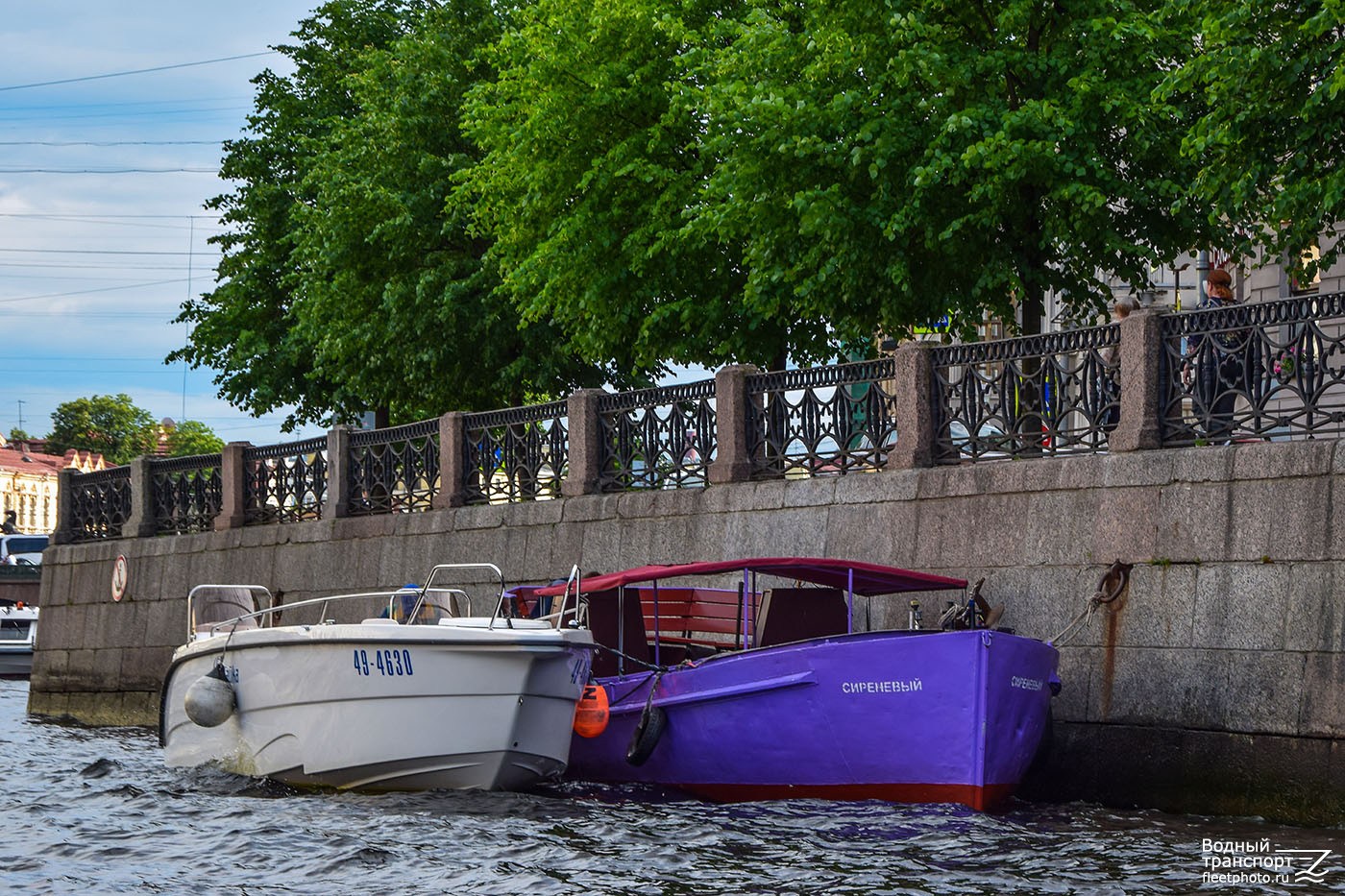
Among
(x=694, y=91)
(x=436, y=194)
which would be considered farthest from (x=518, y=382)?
(x=694, y=91)

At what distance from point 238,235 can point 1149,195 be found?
69.0 ft

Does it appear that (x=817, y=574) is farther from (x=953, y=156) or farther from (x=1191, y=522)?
(x=953, y=156)

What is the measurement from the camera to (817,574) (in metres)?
13.6

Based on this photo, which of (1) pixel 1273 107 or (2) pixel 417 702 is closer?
(2) pixel 417 702

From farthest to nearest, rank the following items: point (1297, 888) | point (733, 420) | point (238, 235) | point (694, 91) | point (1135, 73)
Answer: point (238, 235) → point (694, 91) → point (1135, 73) → point (733, 420) → point (1297, 888)

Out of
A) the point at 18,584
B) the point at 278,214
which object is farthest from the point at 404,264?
the point at 18,584

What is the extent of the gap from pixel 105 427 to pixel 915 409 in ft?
326

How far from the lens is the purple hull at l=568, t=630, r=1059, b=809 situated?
1163 cm

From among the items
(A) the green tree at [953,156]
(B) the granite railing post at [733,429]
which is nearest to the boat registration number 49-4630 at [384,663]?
(B) the granite railing post at [733,429]

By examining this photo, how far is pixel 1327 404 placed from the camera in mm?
12688

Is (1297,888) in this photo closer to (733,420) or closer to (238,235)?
(733,420)

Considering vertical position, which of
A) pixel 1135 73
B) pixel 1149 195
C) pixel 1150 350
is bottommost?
pixel 1150 350

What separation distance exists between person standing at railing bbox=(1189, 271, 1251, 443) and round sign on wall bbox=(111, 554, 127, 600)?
55.9 ft

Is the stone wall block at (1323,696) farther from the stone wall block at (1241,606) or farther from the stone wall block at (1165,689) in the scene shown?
the stone wall block at (1165,689)
